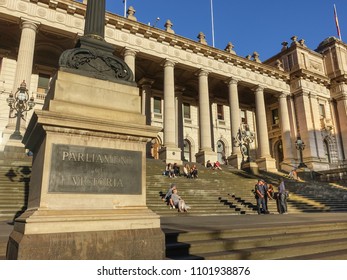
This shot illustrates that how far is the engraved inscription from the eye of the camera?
13.6 feet

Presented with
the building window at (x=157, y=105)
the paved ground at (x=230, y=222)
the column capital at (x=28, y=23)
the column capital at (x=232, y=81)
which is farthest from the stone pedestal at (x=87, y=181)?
the building window at (x=157, y=105)

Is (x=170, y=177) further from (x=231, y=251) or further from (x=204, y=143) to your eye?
(x=231, y=251)

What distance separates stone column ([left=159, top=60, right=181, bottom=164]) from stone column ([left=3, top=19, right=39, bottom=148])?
11.1 metres

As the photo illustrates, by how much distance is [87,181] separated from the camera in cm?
431

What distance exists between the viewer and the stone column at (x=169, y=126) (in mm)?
24734

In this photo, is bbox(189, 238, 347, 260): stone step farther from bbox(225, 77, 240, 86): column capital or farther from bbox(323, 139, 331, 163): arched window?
bbox(323, 139, 331, 163): arched window

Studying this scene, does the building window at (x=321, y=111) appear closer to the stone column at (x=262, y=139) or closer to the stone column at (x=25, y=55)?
Result: the stone column at (x=262, y=139)

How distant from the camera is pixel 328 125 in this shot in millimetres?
36062

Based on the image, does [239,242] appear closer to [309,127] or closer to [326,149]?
[309,127]

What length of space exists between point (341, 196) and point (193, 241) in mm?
18639

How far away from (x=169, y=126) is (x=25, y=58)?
1232 cm

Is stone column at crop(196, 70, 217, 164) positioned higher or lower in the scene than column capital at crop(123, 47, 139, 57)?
lower

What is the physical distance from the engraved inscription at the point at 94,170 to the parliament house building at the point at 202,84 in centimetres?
1586

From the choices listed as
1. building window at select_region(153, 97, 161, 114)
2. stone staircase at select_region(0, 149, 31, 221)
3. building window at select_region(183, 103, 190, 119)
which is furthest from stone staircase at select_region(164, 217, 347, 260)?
building window at select_region(183, 103, 190, 119)
